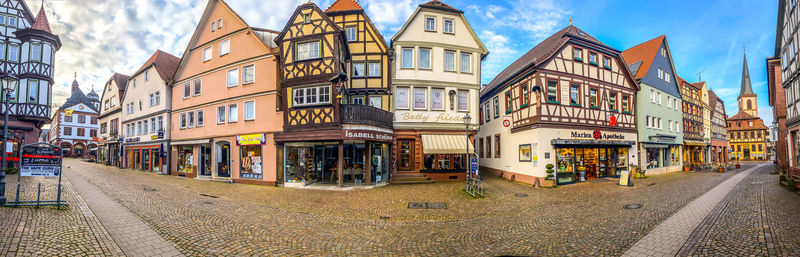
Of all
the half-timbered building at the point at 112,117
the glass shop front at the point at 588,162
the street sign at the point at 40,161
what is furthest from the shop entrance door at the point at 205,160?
the glass shop front at the point at 588,162

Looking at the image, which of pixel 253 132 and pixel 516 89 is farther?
pixel 516 89

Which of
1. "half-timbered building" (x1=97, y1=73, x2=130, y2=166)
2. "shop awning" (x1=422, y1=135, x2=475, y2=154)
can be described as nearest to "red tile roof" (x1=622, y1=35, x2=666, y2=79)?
"shop awning" (x1=422, y1=135, x2=475, y2=154)

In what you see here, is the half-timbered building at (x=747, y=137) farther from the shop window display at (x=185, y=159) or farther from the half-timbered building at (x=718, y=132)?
the shop window display at (x=185, y=159)

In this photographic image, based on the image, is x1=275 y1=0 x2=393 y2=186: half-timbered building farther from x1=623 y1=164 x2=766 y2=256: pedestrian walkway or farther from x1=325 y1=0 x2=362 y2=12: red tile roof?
x1=623 y1=164 x2=766 y2=256: pedestrian walkway

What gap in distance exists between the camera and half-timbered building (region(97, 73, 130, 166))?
35.2 metres

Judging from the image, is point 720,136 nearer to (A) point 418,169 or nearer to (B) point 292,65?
(A) point 418,169

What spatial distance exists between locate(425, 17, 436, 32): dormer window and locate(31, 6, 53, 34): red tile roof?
1230 inches

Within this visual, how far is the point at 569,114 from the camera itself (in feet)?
63.0

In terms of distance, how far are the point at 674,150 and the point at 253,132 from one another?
120 feet

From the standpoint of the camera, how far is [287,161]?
1766 centimetres

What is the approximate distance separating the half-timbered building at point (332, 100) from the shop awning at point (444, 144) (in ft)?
7.28

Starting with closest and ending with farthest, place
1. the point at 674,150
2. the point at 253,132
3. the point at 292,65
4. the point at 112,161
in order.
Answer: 1. the point at 292,65
2. the point at 253,132
3. the point at 674,150
4. the point at 112,161

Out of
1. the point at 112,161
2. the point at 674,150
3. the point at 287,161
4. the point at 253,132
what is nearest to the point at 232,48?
the point at 253,132

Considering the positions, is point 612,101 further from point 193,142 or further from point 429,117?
point 193,142
